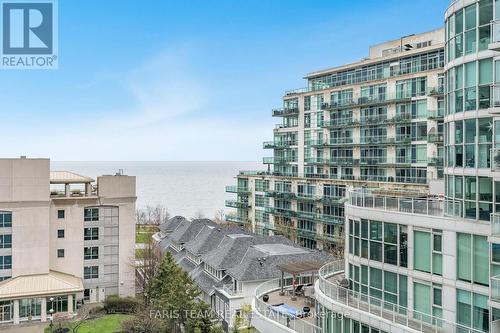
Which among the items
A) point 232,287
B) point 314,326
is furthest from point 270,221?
point 314,326

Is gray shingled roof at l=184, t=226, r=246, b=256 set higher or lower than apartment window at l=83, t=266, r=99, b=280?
higher

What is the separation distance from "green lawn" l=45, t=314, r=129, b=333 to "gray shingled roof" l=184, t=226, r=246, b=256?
931cm

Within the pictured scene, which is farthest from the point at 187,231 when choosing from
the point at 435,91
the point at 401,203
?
the point at 401,203

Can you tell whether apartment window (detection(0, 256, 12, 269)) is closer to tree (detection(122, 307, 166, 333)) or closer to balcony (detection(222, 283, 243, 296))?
tree (detection(122, 307, 166, 333))

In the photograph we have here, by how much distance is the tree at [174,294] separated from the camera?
3409 centimetres

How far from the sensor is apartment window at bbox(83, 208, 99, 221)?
51094 mm

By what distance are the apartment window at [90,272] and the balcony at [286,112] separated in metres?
34.8

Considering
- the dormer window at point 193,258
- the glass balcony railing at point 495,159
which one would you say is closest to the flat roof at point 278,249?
the dormer window at point 193,258

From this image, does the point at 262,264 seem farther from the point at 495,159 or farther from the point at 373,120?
the point at 373,120

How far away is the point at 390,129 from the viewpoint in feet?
184

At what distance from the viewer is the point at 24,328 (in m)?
42.9

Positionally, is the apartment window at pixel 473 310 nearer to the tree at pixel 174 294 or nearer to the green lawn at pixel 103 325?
the tree at pixel 174 294

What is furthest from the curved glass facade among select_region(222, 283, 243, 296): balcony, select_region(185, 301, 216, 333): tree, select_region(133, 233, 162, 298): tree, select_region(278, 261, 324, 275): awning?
select_region(133, 233, 162, 298): tree

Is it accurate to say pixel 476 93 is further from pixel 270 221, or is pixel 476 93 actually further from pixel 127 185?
pixel 270 221
